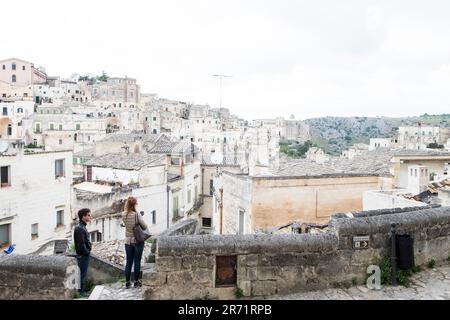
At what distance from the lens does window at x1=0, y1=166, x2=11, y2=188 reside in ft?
69.3

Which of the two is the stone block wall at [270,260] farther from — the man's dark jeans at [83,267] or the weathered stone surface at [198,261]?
the man's dark jeans at [83,267]

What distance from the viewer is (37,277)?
6848mm

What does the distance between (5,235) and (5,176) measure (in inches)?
109

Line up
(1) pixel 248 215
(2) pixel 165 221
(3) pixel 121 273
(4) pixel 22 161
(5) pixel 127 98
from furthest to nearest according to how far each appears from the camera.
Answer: (5) pixel 127 98 < (2) pixel 165 221 < (4) pixel 22 161 < (1) pixel 248 215 < (3) pixel 121 273

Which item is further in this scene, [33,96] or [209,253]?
[33,96]

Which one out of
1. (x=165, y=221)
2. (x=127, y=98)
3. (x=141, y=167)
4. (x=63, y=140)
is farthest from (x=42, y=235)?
(x=127, y=98)

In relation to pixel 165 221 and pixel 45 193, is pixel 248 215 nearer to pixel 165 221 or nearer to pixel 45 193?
pixel 45 193

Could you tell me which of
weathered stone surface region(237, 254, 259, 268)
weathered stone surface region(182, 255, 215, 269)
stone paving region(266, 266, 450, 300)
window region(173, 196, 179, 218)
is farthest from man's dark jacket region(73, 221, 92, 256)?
window region(173, 196, 179, 218)

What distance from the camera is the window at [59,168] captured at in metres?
24.1

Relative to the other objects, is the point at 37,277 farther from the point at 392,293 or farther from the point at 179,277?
the point at 392,293

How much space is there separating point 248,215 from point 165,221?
55.2 ft

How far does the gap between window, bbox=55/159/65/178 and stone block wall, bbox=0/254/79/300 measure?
17962 mm

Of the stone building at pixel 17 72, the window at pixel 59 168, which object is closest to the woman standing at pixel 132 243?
the window at pixel 59 168

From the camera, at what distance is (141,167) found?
30641 millimetres
